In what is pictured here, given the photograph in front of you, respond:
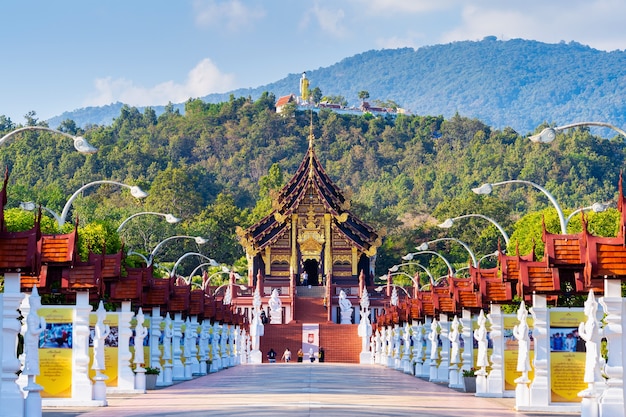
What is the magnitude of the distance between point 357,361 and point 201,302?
43.7 m

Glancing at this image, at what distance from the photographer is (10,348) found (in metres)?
26.6

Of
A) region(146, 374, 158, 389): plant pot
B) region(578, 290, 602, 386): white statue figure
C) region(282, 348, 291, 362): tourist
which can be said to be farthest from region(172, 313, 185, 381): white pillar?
region(282, 348, 291, 362): tourist

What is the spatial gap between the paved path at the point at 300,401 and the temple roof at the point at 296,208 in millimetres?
76483

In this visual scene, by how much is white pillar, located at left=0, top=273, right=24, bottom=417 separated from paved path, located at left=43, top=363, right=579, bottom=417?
377 cm

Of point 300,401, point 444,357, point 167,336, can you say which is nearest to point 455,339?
point 444,357

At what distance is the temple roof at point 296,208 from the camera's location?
414 feet

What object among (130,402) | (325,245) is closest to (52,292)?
(130,402)

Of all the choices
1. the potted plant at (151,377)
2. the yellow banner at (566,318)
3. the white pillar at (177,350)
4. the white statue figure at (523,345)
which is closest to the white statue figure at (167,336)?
the white pillar at (177,350)

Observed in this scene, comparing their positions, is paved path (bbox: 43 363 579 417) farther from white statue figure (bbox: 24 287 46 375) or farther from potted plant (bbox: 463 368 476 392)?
white statue figure (bbox: 24 287 46 375)

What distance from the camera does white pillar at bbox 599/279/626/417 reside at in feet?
87.5

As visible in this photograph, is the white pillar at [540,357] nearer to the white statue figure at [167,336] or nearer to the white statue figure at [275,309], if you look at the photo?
the white statue figure at [167,336]

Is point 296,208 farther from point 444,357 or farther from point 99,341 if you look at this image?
point 99,341

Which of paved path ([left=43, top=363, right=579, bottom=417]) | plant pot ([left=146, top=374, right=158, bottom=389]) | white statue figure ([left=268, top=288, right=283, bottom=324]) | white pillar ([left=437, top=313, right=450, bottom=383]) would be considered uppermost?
white statue figure ([left=268, top=288, right=283, bottom=324])

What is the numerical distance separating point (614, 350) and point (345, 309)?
88.4 meters
